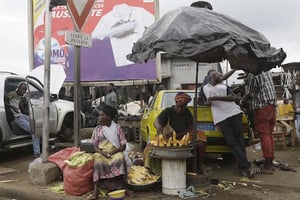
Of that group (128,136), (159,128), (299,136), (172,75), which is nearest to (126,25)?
(128,136)

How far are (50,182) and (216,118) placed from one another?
9.46ft

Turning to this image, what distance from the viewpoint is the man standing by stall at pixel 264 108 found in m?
7.14

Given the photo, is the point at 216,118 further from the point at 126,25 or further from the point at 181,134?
the point at 126,25

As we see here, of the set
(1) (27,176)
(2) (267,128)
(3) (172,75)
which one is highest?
(3) (172,75)

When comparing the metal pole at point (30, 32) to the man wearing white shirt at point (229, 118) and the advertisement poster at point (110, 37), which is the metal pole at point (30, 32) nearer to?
the advertisement poster at point (110, 37)

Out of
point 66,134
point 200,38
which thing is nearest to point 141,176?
point 200,38

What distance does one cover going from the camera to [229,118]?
6.81 metres

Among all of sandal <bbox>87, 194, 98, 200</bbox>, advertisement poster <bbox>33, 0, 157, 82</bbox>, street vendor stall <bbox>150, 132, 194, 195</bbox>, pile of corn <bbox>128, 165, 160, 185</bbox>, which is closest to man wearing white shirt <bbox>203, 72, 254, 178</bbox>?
street vendor stall <bbox>150, 132, 194, 195</bbox>

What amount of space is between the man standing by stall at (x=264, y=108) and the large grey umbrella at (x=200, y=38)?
0.90m

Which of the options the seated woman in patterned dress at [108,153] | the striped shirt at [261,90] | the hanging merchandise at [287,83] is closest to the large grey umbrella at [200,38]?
the striped shirt at [261,90]

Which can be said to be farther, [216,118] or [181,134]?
[216,118]

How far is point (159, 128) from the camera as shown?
6.20 metres

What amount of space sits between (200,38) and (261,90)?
2.36 m

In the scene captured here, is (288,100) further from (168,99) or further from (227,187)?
(227,187)
